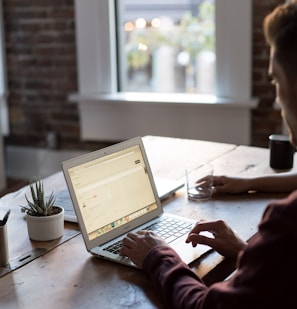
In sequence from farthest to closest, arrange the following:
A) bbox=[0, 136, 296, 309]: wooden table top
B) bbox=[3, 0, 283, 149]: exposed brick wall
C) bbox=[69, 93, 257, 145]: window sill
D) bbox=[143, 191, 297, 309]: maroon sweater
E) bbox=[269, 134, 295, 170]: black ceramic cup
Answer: bbox=[3, 0, 283, 149]: exposed brick wall → bbox=[69, 93, 257, 145]: window sill → bbox=[269, 134, 295, 170]: black ceramic cup → bbox=[0, 136, 296, 309]: wooden table top → bbox=[143, 191, 297, 309]: maroon sweater

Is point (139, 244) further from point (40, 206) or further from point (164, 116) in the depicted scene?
point (164, 116)

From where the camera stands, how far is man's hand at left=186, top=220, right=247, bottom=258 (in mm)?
1597

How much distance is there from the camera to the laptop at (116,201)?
1.61 meters

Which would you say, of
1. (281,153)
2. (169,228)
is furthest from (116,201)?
(281,153)

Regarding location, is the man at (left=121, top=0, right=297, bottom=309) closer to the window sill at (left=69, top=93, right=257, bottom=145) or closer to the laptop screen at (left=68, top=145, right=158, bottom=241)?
the laptop screen at (left=68, top=145, right=158, bottom=241)

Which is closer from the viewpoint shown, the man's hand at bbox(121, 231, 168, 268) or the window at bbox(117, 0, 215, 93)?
the man's hand at bbox(121, 231, 168, 268)

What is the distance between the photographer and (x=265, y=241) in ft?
3.84

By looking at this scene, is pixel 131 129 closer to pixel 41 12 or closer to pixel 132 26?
pixel 132 26

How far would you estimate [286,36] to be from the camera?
117cm

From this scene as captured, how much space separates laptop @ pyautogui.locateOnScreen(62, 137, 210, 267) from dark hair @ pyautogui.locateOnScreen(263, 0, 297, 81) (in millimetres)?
604

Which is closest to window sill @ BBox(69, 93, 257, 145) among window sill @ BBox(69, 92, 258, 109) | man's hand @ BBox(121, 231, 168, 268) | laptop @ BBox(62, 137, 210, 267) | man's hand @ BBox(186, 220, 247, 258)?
window sill @ BBox(69, 92, 258, 109)

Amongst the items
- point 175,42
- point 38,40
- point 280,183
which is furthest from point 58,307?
point 38,40

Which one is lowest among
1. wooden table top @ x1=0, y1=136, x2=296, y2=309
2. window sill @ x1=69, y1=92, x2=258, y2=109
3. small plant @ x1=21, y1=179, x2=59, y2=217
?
Answer: wooden table top @ x1=0, y1=136, x2=296, y2=309

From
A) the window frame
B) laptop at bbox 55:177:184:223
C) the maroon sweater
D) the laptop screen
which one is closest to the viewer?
the maroon sweater
